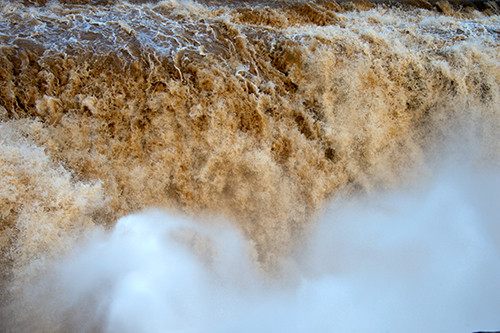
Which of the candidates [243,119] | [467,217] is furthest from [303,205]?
[467,217]

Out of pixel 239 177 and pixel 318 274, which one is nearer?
pixel 239 177

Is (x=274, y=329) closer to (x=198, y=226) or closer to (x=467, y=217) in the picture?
(x=198, y=226)

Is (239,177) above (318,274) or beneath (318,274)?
above


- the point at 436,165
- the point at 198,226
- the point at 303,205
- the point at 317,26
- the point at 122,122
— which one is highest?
the point at 122,122

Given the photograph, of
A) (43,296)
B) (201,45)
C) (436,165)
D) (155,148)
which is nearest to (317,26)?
(201,45)

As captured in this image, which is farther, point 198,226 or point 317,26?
point 317,26

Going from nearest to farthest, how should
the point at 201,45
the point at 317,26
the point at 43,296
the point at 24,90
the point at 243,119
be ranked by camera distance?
the point at 43,296, the point at 24,90, the point at 243,119, the point at 201,45, the point at 317,26

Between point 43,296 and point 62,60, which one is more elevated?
point 62,60

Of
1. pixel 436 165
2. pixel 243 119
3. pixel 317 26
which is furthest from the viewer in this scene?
pixel 317 26
